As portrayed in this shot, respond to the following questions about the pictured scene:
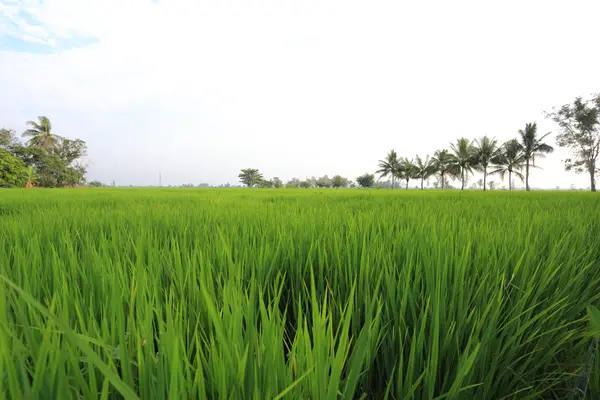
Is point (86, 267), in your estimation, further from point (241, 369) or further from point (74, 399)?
point (241, 369)

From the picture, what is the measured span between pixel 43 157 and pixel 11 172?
21.2 ft

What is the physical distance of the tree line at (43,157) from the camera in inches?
1112

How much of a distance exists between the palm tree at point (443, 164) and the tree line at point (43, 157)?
47.9 m

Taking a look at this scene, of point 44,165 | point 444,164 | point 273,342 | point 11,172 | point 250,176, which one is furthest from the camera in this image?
point 250,176

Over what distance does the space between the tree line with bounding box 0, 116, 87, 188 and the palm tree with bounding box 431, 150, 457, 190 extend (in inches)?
1885

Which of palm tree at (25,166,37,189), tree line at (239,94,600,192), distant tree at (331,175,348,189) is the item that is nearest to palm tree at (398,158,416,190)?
tree line at (239,94,600,192)

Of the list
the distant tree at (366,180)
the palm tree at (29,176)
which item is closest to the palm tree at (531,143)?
the distant tree at (366,180)

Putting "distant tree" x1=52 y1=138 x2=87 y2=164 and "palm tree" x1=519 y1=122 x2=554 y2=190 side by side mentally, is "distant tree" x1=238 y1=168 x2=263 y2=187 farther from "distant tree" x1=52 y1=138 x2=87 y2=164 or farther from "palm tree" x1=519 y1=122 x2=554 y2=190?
"palm tree" x1=519 y1=122 x2=554 y2=190

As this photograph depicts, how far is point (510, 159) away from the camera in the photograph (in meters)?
33.6

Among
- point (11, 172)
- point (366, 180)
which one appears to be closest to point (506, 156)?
point (366, 180)

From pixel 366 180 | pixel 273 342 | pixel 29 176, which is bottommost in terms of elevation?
pixel 273 342

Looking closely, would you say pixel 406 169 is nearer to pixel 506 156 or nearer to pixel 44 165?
pixel 506 156

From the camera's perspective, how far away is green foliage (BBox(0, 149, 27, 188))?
26234 mm

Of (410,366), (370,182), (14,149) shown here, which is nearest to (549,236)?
(410,366)
